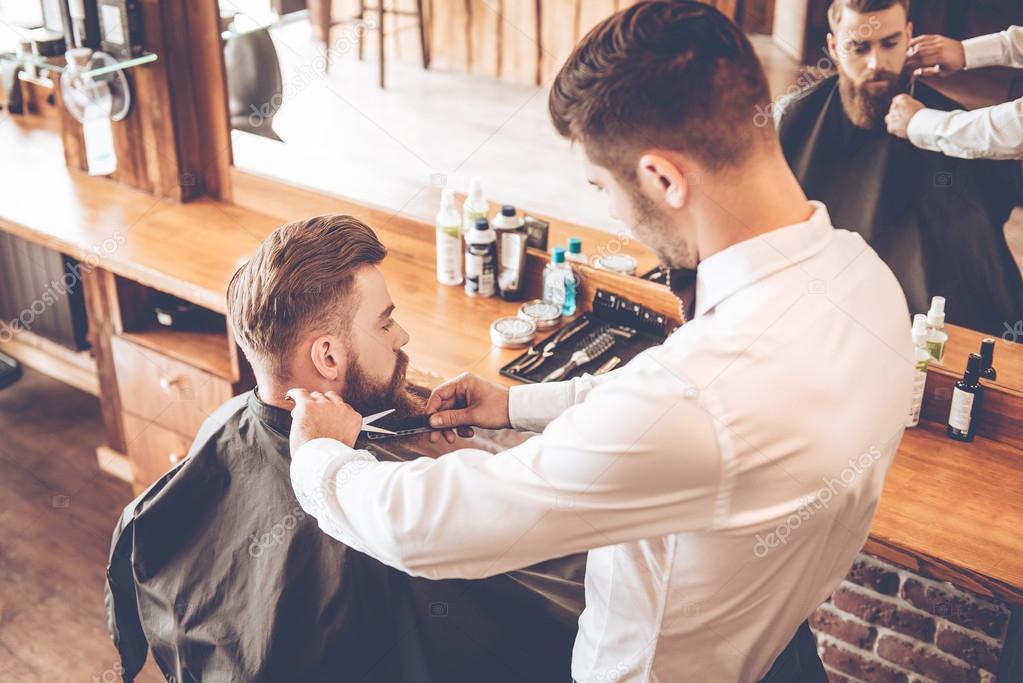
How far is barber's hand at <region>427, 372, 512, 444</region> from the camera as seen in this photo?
76.0 inches

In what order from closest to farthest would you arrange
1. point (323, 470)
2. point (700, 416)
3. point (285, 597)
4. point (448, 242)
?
point (700, 416) → point (323, 470) → point (285, 597) → point (448, 242)

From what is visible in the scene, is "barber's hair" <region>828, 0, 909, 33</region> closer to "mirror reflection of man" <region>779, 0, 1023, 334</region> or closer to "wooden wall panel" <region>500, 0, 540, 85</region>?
"mirror reflection of man" <region>779, 0, 1023, 334</region>

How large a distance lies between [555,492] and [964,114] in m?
1.38

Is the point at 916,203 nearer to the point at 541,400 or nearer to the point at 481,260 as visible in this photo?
the point at 541,400

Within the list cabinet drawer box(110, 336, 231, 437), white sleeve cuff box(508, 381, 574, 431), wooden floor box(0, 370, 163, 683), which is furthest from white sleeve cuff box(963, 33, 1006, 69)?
wooden floor box(0, 370, 163, 683)

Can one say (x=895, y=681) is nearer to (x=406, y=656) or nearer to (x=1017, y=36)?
(x=406, y=656)

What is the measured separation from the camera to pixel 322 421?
65.1 inches

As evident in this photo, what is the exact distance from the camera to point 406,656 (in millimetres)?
1903

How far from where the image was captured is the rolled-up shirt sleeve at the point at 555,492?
1.22 meters

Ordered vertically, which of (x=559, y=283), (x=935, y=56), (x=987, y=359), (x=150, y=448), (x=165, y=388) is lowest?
(x=150, y=448)

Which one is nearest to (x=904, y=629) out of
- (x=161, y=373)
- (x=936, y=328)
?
(x=936, y=328)

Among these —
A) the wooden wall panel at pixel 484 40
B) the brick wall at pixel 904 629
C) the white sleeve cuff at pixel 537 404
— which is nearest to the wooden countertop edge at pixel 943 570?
the brick wall at pixel 904 629

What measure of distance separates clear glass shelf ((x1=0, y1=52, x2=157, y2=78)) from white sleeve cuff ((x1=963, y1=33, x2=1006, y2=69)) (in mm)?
2438

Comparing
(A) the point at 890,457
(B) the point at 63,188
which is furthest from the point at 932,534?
(B) the point at 63,188
